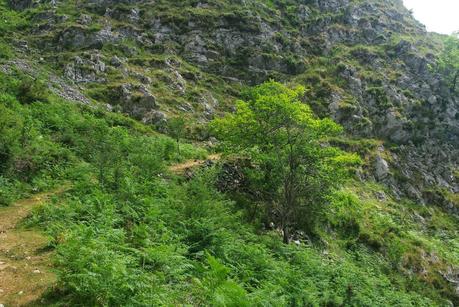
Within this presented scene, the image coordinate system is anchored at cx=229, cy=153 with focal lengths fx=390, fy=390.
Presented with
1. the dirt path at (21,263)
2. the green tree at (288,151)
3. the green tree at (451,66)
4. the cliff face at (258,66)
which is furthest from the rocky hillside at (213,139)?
the green tree at (288,151)

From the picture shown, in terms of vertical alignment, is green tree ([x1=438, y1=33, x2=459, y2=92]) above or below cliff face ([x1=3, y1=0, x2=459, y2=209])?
above

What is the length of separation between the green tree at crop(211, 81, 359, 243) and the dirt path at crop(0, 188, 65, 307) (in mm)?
11450

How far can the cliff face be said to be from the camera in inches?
1759

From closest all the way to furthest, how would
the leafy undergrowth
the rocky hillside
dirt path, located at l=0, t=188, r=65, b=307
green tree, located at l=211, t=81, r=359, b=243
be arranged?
dirt path, located at l=0, t=188, r=65, b=307 < the leafy undergrowth < the rocky hillside < green tree, located at l=211, t=81, r=359, b=243

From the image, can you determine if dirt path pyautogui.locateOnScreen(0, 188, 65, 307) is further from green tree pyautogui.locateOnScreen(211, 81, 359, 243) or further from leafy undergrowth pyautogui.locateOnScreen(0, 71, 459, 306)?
green tree pyautogui.locateOnScreen(211, 81, 359, 243)

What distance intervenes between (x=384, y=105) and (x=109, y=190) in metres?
47.2

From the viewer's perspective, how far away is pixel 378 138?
5078 centimetres

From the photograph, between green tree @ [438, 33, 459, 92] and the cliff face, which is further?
green tree @ [438, 33, 459, 92]

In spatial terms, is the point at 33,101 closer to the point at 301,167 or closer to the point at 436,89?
the point at 301,167

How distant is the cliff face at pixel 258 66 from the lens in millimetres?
44688

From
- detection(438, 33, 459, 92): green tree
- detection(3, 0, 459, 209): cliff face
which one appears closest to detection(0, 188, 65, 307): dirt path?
detection(3, 0, 459, 209): cliff face

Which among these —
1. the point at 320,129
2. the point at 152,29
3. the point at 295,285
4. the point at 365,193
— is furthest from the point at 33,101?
the point at 152,29

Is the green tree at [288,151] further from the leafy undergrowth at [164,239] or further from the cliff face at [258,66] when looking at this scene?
the cliff face at [258,66]

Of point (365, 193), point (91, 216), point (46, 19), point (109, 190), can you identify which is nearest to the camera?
point (91, 216)
